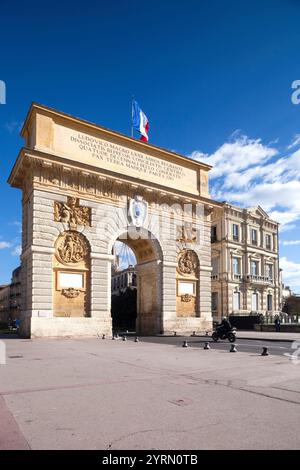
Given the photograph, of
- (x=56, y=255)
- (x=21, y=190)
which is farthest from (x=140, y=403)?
(x=21, y=190)

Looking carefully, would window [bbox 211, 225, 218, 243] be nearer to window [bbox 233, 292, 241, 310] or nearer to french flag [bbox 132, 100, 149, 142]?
window [bbox 233, 292, 241, 310]

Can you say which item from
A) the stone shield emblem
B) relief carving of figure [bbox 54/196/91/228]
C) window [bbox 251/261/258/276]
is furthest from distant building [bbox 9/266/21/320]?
relief carving of figure [bbox 54/196/91/228]

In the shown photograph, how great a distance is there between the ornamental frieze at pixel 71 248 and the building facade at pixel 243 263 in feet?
73.7

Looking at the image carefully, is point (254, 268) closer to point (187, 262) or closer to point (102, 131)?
point (187, 262)

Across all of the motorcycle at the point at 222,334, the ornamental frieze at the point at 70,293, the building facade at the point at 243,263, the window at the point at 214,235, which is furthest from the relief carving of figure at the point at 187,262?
the window at the point at 214,235

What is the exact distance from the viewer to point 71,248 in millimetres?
22188

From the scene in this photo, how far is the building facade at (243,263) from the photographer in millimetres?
42188

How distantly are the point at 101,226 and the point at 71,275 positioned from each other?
337 centimetres

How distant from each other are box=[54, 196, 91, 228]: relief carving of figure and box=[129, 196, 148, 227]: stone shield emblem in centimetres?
288

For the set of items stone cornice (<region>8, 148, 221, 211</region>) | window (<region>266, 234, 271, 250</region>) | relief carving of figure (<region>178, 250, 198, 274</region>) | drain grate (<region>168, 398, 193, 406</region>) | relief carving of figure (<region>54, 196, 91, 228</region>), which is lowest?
drain grate (<region>168, 398, 193, 406</region>)

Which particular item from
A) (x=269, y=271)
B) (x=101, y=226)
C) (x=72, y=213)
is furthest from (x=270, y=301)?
(x=72, y=213)

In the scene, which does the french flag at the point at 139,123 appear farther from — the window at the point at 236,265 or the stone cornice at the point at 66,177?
the window at the point at 236,265

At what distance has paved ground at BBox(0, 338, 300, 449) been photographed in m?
4.42

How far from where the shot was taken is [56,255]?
21.7 m
